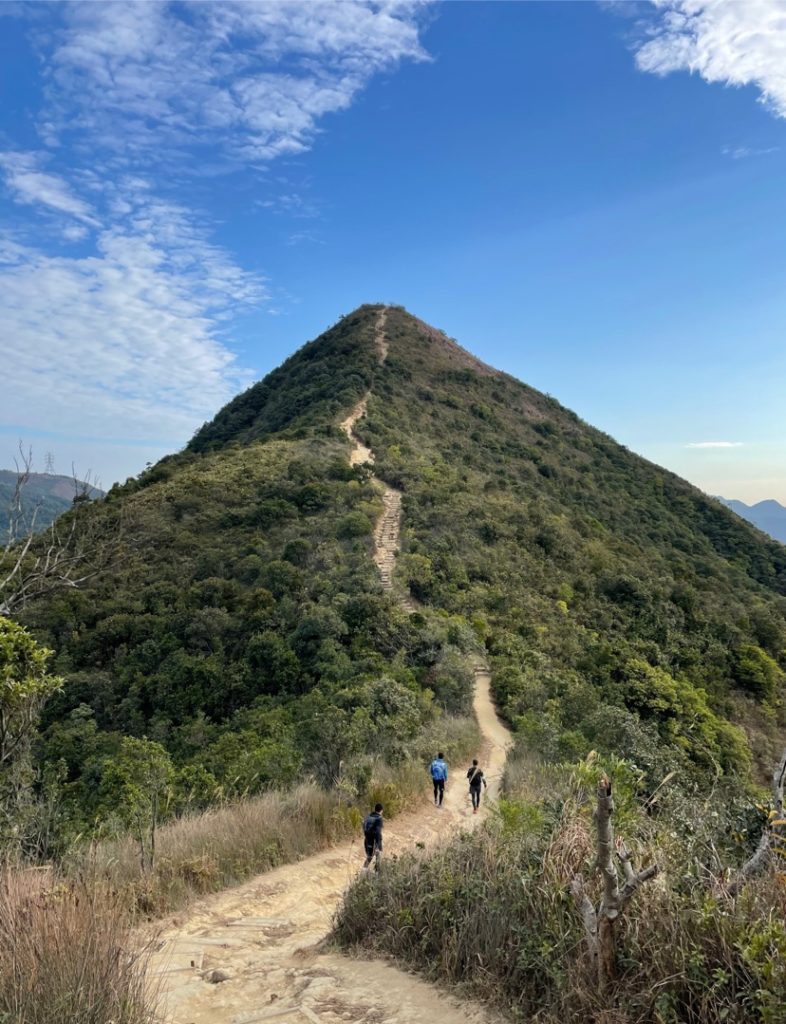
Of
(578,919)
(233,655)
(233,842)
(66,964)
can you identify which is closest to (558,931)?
(578,919)

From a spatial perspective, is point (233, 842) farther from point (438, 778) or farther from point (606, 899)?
point (606, 899)

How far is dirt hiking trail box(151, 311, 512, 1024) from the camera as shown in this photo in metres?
4.20

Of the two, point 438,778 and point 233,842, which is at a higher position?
point 233,842

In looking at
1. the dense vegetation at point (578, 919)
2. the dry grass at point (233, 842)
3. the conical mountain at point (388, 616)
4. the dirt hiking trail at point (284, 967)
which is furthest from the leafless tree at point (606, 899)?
the conical mountain at point (388, 616)

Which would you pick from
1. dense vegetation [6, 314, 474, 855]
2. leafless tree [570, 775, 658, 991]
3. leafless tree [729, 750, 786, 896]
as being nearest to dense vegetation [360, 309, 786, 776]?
dense vegetation [6, 314, 474, 855]

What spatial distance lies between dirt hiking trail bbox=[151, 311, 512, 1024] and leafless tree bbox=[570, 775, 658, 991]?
0.90 m

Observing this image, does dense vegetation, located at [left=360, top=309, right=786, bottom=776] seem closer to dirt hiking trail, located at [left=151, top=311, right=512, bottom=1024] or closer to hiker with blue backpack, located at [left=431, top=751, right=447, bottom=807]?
hiker with blue backpack, located at [left=431, top=751, right=447, bottom=807]

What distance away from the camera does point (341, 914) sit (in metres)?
5.50

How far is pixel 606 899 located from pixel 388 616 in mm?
16448

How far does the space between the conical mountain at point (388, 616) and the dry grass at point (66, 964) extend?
6722mm

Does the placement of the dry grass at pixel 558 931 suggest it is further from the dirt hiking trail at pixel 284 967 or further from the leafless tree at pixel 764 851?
the dirt hiking trail at pixel 284 967

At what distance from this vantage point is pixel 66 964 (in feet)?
10.8

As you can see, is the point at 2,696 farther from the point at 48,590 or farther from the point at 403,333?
the point at 403,333

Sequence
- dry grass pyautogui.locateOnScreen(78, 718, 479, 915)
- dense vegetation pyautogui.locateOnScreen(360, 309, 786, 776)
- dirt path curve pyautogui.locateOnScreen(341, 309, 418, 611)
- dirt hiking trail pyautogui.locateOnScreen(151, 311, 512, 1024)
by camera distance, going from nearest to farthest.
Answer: dirt hiking trail pyautogui.locateOnScreen(151, 311, 512, 1024)
dry grass pyautogui.locateOnScreen(78, 718, 479, 915)
dense vegetation pyautogui.locateOnScreen(360, 309, 786, 776)
dirt path curve pyautogui.locateOnScreen(341, 309, 418, 611)
